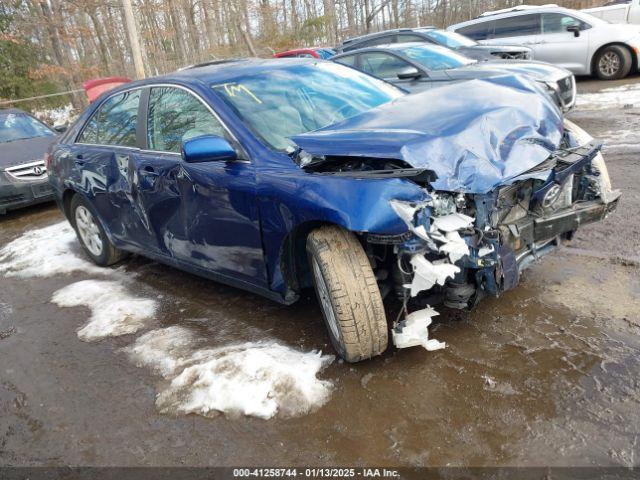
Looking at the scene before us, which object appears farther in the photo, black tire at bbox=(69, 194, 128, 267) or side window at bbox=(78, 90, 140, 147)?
black tire at bbox=(69, 194, 128, 267)

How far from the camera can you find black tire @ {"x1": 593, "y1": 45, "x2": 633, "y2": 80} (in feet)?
34.9

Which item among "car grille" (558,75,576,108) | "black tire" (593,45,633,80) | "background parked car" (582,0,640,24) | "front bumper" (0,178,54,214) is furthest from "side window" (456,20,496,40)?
"front bumper" (0,178,54,214)

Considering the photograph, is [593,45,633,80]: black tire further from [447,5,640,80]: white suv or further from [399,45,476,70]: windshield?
[399,45,476,70]: windshield

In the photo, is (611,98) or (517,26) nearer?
(611,98)

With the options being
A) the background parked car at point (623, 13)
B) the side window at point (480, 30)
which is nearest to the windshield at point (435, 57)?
the side window at point (480, 30)

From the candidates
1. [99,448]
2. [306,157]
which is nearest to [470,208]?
[306,157]

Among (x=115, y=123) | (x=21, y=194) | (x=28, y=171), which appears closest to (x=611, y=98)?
(x=115, y=123)

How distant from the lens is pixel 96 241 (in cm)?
494

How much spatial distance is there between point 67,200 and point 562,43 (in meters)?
10.5

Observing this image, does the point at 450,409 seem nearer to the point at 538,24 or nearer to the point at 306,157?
the point at 306,157

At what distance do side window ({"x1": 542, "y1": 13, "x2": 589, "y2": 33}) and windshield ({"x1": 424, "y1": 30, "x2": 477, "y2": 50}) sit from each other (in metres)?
2.37

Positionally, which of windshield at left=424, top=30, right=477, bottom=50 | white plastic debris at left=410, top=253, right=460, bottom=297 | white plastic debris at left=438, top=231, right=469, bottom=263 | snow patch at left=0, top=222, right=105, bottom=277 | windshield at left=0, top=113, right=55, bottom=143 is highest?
windshield at left=424, top=30, right=477, bottom=50

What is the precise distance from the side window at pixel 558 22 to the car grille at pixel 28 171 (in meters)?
10.4

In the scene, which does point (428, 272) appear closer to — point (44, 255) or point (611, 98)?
point (44, 255)
